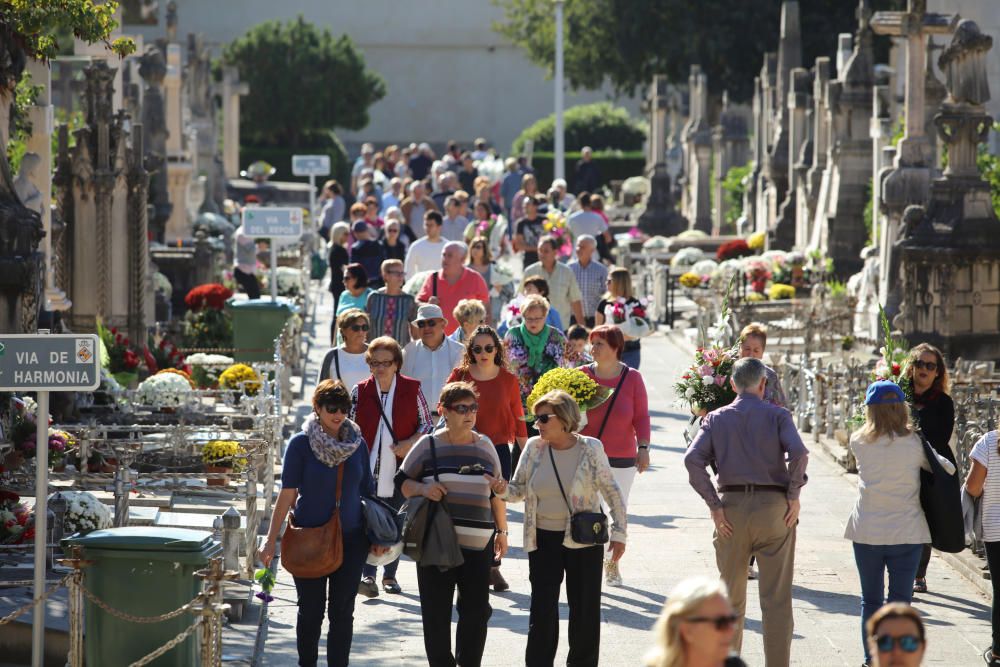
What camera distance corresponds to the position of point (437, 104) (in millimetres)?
85875

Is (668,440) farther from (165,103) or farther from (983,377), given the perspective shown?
(165,103)

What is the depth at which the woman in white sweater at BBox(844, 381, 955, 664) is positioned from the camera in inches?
363

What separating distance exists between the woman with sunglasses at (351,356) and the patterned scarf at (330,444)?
2683 mm

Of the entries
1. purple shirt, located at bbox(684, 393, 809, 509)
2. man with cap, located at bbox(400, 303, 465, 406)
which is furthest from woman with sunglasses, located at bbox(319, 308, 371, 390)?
purple shirt, located at bbox(684, 393, 809, 509)

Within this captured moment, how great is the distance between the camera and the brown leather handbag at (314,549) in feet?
28.7

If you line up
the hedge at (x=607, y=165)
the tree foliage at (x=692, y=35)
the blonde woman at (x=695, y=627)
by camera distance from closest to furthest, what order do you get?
the blonde woman at (x=695, y=627)
the tree foliage at (x=692, y=35)
the hedge at (x=607, y=165)

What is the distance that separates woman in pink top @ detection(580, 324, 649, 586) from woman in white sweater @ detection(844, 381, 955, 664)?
1.90 m

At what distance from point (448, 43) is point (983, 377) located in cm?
7067

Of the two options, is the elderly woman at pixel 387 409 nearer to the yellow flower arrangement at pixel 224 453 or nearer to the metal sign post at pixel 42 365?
the metal sign post at pixel 42 365

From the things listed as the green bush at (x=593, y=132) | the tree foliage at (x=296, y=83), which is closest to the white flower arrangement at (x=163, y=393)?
the tree foliage at (x=296, y=83)

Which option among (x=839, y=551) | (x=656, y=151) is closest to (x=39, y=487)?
(x=839, y=551)

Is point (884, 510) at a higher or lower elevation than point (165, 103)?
lower

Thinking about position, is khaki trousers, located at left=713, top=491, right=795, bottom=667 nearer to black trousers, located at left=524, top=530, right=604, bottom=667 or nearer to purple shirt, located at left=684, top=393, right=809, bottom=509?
purple shirt, located at left=684, top=393, right=809, bottom=509

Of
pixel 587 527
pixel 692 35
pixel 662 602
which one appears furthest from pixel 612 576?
pixel 692 35
